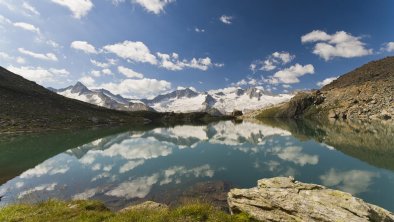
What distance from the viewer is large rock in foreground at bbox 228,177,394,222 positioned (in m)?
17.0

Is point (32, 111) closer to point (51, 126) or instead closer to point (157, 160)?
point (51, 126)

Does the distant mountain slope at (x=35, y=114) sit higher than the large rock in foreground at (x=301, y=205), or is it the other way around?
the distant mountain slope at (x=35, y=114)

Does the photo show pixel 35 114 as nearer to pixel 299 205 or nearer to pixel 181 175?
pixel 181 175

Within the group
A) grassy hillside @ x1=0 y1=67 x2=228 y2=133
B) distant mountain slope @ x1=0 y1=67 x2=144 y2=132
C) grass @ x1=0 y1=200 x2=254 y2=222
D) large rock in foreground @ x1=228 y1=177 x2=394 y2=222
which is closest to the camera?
large rock in foreground @ x1=228 y1=177 x2=394 y2=222

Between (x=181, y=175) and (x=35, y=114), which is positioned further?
(x=35, y=114)

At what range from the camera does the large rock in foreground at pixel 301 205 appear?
16953 mm

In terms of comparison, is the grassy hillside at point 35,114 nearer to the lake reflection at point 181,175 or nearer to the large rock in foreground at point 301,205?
the lake reflection at point 181,175

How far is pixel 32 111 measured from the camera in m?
148

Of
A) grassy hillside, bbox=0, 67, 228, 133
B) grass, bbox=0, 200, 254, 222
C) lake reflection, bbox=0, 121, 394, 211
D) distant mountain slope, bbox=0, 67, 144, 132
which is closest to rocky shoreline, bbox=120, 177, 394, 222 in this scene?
grass, bbox=0, 200, 254, 222

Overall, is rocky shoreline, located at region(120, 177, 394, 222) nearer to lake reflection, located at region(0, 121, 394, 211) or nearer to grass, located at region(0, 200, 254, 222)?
grass, located at region(0, 200, 254, 222)

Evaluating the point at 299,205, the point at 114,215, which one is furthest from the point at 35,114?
the point at 299,205

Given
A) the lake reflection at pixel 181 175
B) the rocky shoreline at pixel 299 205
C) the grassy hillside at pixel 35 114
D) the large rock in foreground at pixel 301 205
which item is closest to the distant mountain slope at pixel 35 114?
the grassy hillside at pixel 35 114

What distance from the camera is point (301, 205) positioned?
59.7 ft

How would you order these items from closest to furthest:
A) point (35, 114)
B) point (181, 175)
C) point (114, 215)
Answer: point (114, 215) → point (181, 175) → point (35, 114)
